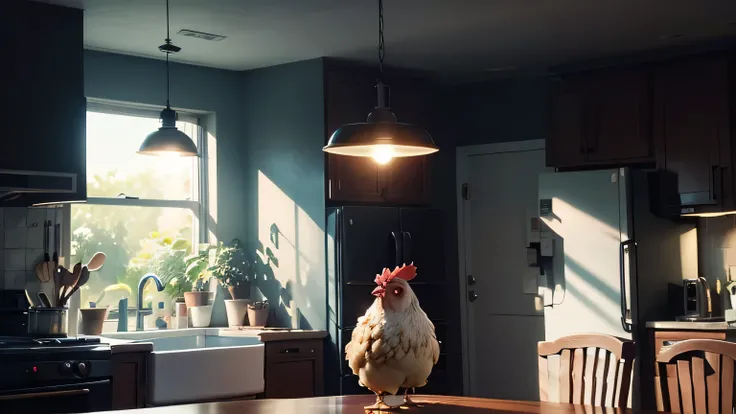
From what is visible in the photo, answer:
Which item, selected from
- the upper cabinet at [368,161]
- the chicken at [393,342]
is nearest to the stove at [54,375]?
the upper cabinet at [368,161]

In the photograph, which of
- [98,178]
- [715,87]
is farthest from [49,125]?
[715,87]

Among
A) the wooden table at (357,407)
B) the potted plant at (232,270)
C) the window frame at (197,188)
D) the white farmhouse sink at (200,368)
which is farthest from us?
the potted plant at (232,270)

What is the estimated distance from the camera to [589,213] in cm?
545

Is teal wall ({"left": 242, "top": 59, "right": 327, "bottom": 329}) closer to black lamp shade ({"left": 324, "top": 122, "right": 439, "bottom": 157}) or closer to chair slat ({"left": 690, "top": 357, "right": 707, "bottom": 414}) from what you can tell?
black lamp shade ({"left": 324, "top": 122, "right": 439, "bottom": 157})

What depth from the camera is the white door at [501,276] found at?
6305 millimetres

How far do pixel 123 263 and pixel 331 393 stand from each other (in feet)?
4.77

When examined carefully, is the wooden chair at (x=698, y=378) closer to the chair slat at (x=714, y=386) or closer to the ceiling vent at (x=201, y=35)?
the chair slat at (x=714, y=386)

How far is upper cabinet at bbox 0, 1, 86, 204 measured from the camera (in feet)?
14.0

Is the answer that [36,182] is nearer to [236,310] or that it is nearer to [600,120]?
[236,310]

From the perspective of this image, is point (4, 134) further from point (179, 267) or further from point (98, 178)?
point (179, 267)

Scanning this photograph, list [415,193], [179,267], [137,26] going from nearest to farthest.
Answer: [137,26] → [179,267] → [415,193]

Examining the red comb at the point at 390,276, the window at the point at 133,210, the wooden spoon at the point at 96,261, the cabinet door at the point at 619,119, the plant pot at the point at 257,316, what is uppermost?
the cabinet door at the point at 619,119

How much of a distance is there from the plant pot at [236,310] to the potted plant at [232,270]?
0.26 ft

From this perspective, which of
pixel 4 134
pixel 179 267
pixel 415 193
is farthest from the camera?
pixel 415 193
